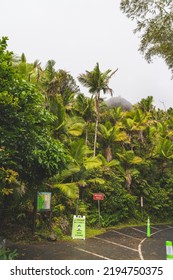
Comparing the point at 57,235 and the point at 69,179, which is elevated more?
the point at 69,179

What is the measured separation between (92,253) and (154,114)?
24073 mm

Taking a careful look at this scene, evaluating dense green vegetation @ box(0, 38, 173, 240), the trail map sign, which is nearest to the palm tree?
dense green vegetation @ box(0, 38, 173, 240)

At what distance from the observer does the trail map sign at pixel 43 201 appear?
1329 cm

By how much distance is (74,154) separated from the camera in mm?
17234

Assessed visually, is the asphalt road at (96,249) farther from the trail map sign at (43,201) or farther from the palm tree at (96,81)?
the palm tree at (96,81)

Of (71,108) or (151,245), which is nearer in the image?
(151,245)

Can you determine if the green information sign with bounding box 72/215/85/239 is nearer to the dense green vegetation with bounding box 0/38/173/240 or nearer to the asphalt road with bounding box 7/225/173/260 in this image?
the asphalt road with bounding box 7/225/173/260

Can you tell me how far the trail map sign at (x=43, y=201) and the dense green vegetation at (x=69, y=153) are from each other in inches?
18.0

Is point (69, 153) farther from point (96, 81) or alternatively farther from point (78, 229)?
point (96, 81)

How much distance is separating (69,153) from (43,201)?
11.1ft

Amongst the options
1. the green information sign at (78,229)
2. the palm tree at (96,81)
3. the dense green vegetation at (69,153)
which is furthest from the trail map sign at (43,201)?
the palm tree at (96,81)

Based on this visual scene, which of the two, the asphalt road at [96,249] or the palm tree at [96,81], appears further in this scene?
the palm tree at [96,81]

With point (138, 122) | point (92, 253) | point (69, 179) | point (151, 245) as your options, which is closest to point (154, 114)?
point (138, 122)

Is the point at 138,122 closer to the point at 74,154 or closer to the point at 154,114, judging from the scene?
the point at 154,114
